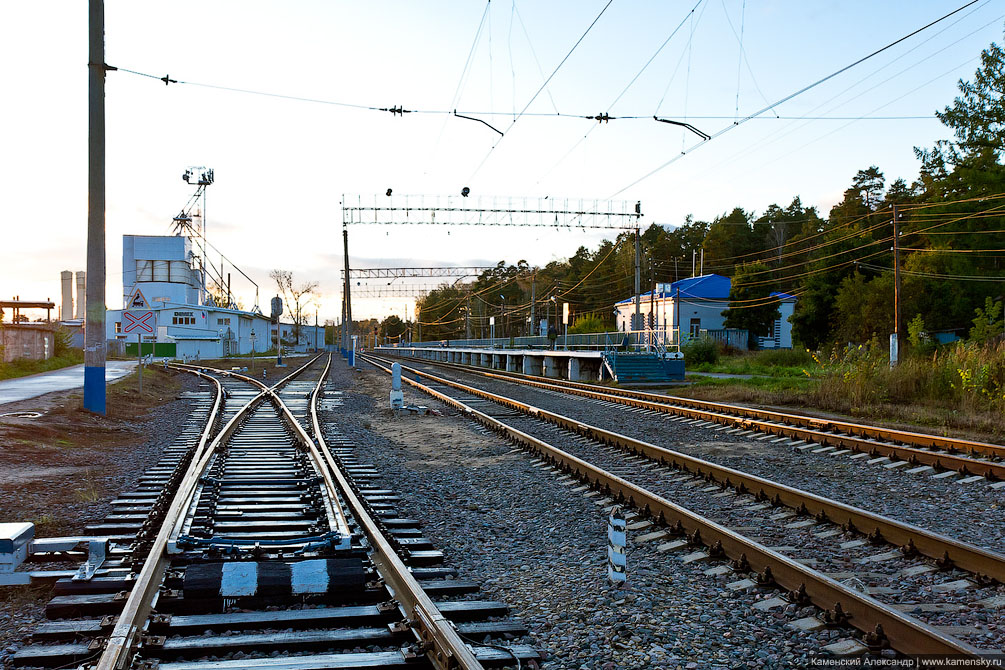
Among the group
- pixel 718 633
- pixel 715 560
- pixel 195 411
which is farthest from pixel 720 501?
pixel 195 411

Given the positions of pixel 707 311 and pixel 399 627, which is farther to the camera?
pixel 707 311

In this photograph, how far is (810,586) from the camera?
483 centimetres

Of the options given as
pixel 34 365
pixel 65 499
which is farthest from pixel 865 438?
pixel 34 365

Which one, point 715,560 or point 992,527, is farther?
point 992,527

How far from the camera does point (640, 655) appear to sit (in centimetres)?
415

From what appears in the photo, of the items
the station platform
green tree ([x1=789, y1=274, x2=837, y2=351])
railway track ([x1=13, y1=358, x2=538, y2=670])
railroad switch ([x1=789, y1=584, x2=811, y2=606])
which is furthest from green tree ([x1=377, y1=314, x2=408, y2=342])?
railroad switch ([x1=789, y1=584, x2=811, y2=606])

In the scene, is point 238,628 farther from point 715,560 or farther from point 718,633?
point 715,560

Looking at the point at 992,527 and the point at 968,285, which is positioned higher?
the point at 968,285

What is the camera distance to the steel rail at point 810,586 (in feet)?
12.7

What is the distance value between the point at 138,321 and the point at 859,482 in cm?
1763

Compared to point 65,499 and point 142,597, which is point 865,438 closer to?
point 142,597

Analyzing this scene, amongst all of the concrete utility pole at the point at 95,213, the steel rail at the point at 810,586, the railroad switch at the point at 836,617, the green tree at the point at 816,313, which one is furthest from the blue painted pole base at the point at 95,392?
the green tree at the point at 816,313

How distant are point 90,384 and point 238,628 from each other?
41.3ft

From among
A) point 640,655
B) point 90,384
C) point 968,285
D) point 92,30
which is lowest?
point 640,655
